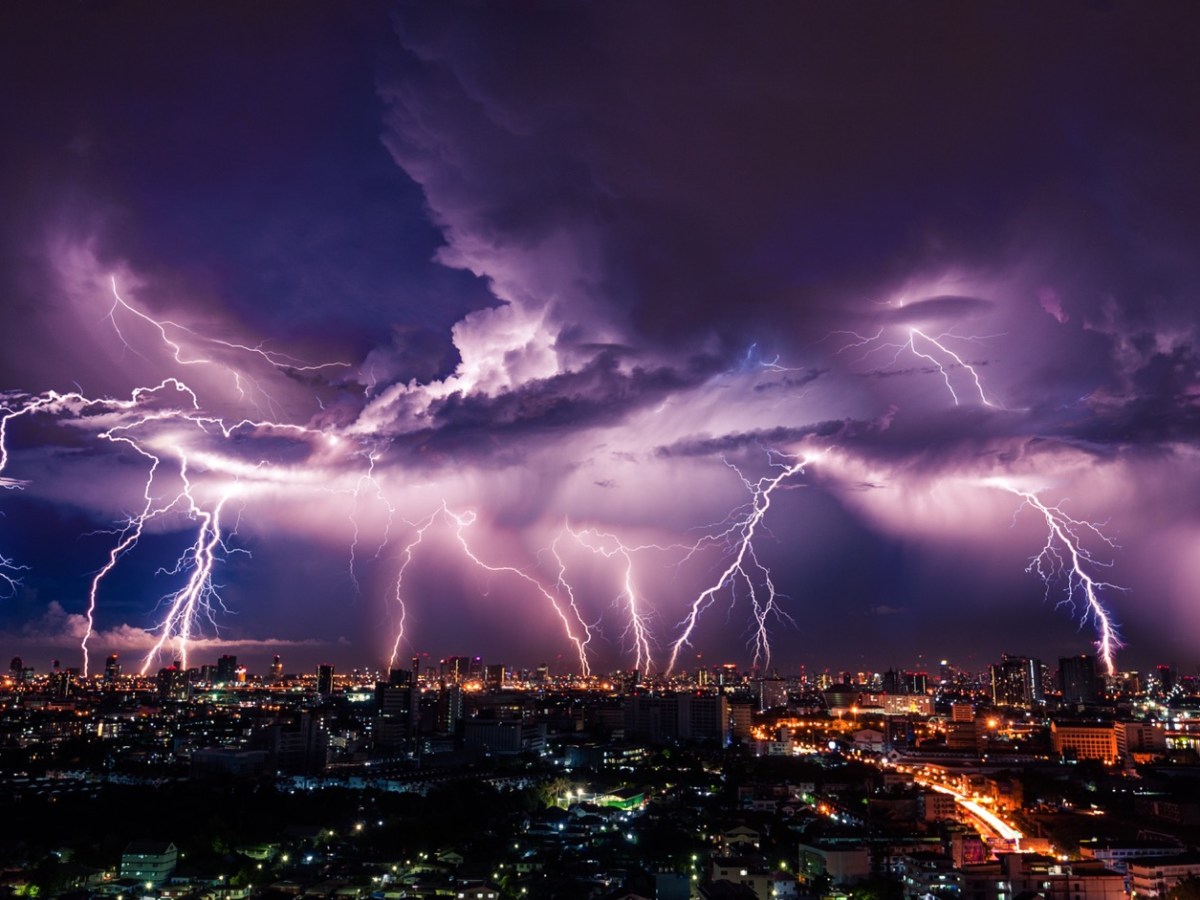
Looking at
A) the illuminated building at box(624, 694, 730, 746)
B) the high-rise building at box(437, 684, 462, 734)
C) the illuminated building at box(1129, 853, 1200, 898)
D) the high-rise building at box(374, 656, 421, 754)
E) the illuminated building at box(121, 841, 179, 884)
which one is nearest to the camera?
the illuminated building at box(1129, 853, 1200, 898)

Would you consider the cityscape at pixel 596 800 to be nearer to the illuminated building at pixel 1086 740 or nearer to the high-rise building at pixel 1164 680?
the illuminated building at pixel 1086 740

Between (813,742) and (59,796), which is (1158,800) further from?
(59,796)

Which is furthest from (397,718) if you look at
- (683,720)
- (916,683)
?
(916,683)

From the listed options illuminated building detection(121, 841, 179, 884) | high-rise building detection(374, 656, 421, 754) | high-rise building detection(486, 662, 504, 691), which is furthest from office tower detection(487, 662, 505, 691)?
illuminated building detection(121, 841, 179, 884)

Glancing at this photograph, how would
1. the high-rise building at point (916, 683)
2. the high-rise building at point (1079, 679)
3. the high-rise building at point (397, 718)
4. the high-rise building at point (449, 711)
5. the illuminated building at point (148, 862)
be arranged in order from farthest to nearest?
1. the high-rise building at point (916, 683)
2. the high-rise building at point (1079, 679)
3. the high-rise building at point (449, 711)
4. the high-rise building at point (397, 718)
5. the illuminated building at point (148, 862)

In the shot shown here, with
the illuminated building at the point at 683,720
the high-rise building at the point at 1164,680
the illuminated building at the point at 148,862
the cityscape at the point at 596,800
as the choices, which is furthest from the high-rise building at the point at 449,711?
the high-rise building at the point at 1164,680

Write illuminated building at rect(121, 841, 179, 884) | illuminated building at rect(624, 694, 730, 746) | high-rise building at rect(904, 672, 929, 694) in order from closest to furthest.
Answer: illuminated building at rect(121, 841, 179, 884), illuminated building at rect(624, 694, 730, 746), high-rise building at rect(904, 672, 929, 694)

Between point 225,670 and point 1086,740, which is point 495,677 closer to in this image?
point 225,670

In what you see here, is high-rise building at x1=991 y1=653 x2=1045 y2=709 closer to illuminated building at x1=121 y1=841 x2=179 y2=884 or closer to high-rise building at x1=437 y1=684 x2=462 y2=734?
high-rise building at x1=437 y1=684 x2=462 y2=734
